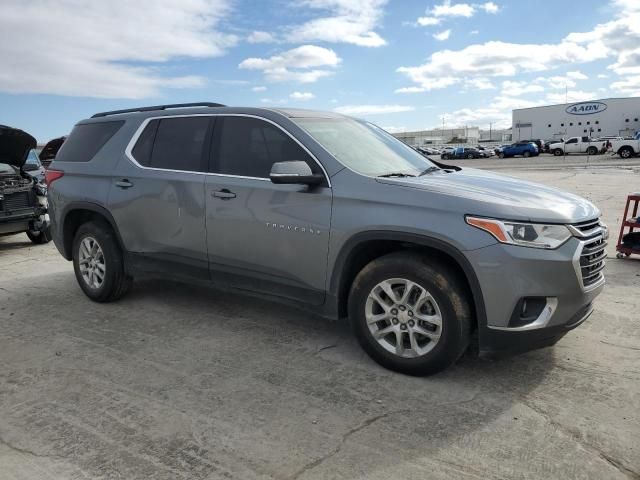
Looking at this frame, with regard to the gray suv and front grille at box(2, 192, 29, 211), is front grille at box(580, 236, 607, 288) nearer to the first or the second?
the gray suv

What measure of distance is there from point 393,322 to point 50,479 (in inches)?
83.4

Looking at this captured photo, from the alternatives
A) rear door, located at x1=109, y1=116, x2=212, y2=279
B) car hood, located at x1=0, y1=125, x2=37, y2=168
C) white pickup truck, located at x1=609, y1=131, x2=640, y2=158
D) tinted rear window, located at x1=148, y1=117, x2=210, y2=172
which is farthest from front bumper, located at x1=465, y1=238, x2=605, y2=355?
white pickup truck, located at x1=609, y1=131, x2=640, y2=158

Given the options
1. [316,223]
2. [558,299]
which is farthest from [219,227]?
[558,299]

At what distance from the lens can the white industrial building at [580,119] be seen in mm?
80500

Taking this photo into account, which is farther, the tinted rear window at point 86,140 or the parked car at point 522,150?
the parked car at point 522,150

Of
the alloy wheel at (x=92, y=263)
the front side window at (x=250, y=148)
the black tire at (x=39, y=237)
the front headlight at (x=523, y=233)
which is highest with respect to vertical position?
the front side window at (x=250, y=148)

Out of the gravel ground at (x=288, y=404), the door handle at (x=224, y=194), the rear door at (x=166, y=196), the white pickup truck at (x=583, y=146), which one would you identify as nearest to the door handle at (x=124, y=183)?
the rear door at (x=166, y=196)

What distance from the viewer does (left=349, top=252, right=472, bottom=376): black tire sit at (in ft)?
10.7

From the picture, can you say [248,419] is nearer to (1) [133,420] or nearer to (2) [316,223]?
(1) [133,420]

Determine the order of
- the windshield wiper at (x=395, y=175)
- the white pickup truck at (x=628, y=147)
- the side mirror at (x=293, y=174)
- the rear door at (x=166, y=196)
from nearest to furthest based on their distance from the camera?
the side mirror at (x=293, y=174) < the windshield wiper at (x=395, y=175) < the rear door at (x=166, y=196) < the white pickup truck at (x=628, y=147)

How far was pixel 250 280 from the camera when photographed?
4.18 m

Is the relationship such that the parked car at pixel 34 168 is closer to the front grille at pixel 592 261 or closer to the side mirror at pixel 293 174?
the side mirror at pixel 293 174

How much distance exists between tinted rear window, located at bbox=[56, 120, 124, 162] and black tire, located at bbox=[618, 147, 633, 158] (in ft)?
126

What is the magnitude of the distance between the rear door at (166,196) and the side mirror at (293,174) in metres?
0.98
